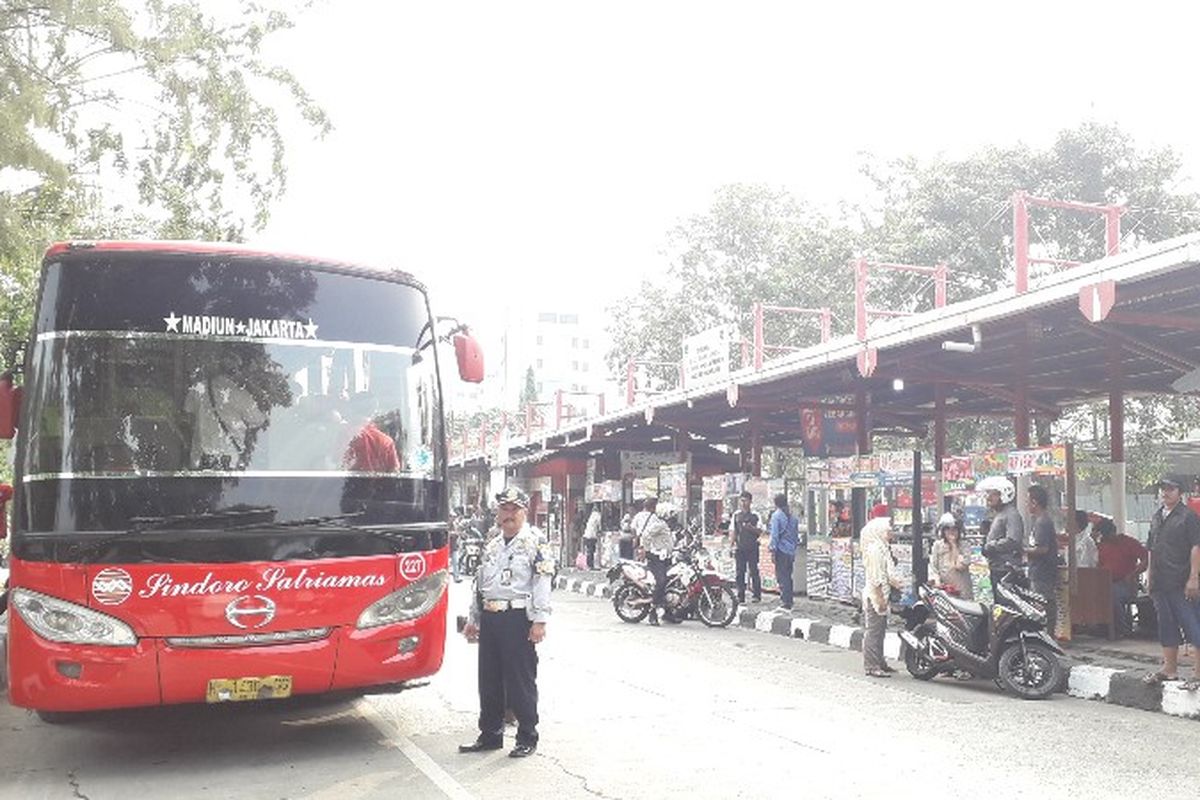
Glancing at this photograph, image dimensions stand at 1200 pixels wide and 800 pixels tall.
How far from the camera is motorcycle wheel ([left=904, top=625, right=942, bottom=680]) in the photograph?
30.9 ft

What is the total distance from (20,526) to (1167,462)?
25776 millimetres

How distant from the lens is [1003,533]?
392 inches

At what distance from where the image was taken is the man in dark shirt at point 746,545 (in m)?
15.9

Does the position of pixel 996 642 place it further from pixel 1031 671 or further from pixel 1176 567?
pixel 1176 567

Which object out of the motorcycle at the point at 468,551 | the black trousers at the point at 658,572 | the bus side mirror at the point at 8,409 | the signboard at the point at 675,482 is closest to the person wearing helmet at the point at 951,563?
the black trousers at the point at 658,572

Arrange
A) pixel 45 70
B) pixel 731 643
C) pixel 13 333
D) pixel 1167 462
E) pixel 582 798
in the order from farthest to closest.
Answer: pixel 1167 462, pixel 13 333, pixel 731 643, pixel 45 70, pixel 582 798

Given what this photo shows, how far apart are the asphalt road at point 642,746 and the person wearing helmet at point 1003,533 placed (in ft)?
3.96

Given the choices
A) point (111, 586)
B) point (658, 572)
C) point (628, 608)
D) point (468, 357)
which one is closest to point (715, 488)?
point (658, 572)

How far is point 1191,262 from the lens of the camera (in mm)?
8141

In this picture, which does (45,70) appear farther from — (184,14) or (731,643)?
(731,643)

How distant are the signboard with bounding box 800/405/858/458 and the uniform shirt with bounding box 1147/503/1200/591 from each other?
8638 mm

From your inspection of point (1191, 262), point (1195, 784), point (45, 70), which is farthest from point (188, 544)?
point (1191, 262)

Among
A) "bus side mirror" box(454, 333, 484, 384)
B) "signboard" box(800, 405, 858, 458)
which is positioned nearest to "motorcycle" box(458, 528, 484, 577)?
"signboard" box(800, 405, 858, 458)

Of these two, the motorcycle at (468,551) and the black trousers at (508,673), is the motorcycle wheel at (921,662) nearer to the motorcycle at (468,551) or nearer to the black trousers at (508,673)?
the black trousers at (508,673)
